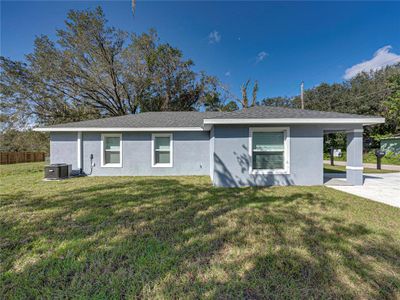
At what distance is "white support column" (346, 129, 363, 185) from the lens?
6109 millimetres

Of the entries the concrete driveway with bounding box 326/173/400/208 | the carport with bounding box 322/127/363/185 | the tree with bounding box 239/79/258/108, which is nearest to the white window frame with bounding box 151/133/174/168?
the concrete driveway with bounding box 326/173/400/208

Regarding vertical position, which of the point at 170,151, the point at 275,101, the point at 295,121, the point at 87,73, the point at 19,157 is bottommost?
the point at 19,157

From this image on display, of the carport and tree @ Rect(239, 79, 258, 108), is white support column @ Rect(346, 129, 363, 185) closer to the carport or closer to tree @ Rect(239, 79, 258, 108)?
the carport

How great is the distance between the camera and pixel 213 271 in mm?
2018

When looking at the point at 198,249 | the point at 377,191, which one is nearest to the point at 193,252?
the point at 198,249

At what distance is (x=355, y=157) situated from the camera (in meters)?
6.20

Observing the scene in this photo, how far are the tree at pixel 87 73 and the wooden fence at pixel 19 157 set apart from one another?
18.1 ft

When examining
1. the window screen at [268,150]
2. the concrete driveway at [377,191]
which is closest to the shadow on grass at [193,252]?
the concrete driveway at [377,191]

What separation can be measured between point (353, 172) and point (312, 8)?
925cm

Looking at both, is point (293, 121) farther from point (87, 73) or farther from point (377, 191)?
point (87, 73)

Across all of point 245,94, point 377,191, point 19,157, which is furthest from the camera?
point 19,157

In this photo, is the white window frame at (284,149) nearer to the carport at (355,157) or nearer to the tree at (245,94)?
the carport at (355,157)

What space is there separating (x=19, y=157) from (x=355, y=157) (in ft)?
92.2

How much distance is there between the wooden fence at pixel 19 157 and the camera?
16792 mm
